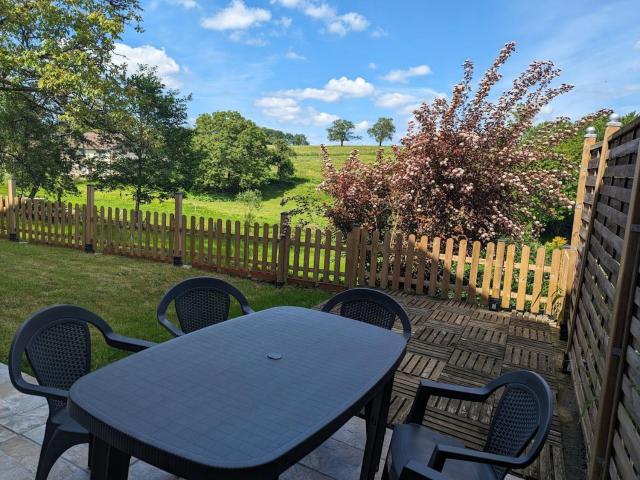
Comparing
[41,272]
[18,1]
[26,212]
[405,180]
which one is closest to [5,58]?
[18,1]

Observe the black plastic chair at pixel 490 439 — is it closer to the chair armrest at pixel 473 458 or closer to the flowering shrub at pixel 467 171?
the chair armrest at pixel 473 458

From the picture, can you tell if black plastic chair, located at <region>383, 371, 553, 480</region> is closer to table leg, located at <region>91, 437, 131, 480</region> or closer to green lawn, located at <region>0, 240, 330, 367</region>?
table leg, located at <region>91, 437, 131, 480</region>

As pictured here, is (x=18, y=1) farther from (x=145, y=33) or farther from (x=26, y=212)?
(x=26, y=212)

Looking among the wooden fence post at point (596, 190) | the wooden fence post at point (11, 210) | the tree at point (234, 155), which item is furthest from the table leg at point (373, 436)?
the tree at point (234, 155)

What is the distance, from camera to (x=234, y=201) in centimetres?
2441

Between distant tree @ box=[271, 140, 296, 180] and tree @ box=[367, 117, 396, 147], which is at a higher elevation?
tree @ box=[367, 117, 396, 147]

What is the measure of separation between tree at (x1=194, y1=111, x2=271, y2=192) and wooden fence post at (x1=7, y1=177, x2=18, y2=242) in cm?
1578

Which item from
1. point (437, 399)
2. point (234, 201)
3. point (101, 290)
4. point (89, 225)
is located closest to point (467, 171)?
point (437, 399)

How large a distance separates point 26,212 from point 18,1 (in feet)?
15.2

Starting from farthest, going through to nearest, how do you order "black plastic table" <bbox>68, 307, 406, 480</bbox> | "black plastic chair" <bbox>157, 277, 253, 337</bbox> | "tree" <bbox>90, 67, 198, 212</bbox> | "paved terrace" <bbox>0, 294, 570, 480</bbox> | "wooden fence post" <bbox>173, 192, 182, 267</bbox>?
"tree" <bbox>90, 67, 198, 212</bbox>
"wooden fence post" <bbox>173, 192, 182, 267</bbox>
"black plastic chair" <bbox>157, 277, 253, 337</bbox>
"paved terrace" <bbox>0, 294, 570, 480</bbox>
"black plastic table" <bbox>68, 307, 406, 480</bbox>

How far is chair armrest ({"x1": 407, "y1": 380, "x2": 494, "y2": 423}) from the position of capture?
1.89 metres

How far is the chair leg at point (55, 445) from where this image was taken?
1771mm

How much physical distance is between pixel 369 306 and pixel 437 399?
998mm

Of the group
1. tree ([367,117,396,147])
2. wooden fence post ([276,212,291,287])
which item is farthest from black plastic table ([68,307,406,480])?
tree ([367,117,396,147])
